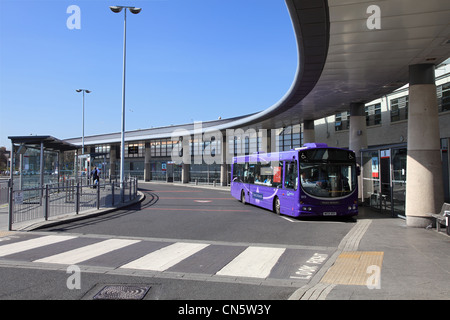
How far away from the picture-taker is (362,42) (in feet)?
35.3

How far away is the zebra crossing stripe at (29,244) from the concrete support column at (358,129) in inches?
621

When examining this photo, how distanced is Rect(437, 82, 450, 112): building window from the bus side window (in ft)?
35.2

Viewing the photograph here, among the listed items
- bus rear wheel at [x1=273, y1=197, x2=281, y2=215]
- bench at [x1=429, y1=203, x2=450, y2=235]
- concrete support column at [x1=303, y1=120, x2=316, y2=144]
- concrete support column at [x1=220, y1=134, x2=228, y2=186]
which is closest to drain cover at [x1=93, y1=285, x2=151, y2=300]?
bench at [x1=429, y1=203, x2=450, y2=235]

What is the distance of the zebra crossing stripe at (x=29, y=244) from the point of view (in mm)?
8125

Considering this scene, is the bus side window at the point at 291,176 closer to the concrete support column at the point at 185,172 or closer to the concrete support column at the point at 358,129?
the concrete support column at the point at 358,129

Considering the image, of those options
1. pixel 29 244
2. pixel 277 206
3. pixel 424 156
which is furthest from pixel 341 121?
pixel 29 244

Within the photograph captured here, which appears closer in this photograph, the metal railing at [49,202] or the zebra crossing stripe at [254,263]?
the zebra crossing stripe at [254,263]

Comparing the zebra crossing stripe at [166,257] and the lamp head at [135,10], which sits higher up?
the lamp head at [135,10]

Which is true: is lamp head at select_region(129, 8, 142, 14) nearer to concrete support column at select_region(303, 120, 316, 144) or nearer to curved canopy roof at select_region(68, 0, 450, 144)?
curved canopy roof at select_region(68, 0, 450, 144)

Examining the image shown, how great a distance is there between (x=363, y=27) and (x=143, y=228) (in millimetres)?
8744

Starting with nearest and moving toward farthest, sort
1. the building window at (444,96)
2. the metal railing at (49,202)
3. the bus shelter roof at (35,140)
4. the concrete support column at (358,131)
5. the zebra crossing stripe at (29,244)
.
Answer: the zebra crossing stripe at (29,244), the metal railing at (49,202), the bus shelter roof at (35,140), the building window at (444,96), the concrete support column at (358,131)

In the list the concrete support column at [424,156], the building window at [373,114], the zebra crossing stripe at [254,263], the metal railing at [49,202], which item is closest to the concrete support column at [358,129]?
the building window at [373,114]

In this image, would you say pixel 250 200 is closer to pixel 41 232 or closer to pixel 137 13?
pixel 41 232
